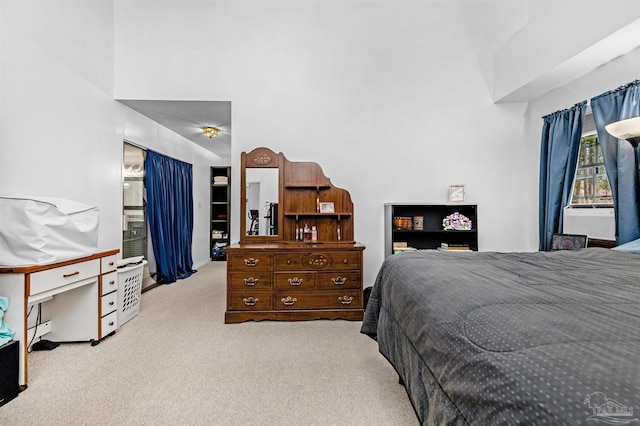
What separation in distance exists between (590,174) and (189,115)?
4.54 m

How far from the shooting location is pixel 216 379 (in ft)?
6.84

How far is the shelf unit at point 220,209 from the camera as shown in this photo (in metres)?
7.04

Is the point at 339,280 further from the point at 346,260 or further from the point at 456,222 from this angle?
the point at 456,222

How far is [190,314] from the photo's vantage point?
342 centimetres

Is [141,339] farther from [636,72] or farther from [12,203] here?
[636,72]

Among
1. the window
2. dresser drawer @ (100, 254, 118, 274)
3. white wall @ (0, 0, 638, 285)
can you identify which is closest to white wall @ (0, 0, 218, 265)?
white wall @ (0, 0, 638, 285)

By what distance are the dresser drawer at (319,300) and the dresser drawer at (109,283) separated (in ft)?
4.69

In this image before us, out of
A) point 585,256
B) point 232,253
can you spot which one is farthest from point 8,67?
point 585,256

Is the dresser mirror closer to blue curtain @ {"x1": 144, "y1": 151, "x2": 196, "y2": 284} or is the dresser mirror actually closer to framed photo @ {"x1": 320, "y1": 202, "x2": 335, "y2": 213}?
framed photo @ {"x1": 320, "y1": 202, "x2": 335, "y2": 213}

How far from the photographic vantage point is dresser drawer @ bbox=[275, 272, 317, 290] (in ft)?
10.4

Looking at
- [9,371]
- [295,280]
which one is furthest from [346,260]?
[9,371]

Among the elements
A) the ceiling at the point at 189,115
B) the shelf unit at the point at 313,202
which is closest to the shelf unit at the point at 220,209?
the ceiling at the point at 189,115

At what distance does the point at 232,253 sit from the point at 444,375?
7.95 feet

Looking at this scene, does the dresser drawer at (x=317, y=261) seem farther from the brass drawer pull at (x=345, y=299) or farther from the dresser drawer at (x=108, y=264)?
the dresser drawer at (x=108, y=264)
